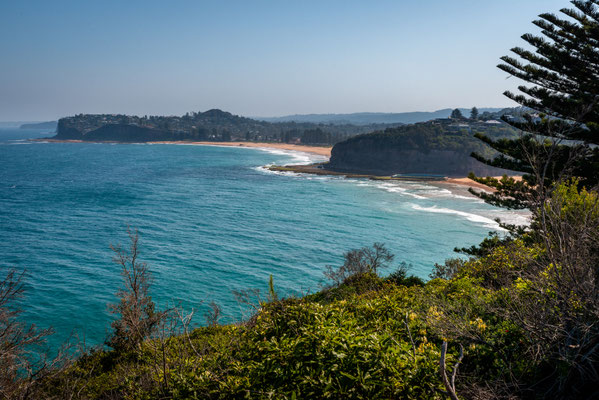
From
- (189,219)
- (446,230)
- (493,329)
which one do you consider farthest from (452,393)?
(189,219)

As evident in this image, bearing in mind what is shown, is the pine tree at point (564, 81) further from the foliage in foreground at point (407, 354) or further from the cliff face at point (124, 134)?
the cliff face at point (124, 134)

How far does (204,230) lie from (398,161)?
5595 cm

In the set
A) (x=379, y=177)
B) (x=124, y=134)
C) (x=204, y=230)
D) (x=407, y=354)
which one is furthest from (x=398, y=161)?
(x=124, y=134)

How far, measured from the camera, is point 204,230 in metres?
36.6

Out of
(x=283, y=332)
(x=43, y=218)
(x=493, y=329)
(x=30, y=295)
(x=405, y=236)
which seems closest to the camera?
(x=283, y=332)

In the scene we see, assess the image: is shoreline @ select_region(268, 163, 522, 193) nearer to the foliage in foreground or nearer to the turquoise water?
the turquoise water

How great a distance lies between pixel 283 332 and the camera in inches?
187

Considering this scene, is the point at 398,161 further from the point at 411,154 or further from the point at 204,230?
the point at 204,230

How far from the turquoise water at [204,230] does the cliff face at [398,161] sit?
1530 cm

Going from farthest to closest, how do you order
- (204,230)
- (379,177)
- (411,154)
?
(411,154) → (379,177) → (204,230)

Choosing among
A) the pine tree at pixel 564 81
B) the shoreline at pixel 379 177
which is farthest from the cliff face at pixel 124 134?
the pine tree at pixel 564 81

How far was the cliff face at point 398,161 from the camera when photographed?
75.9m

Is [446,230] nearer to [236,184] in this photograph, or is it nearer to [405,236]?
[405,236]

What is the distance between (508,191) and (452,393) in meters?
17.4
